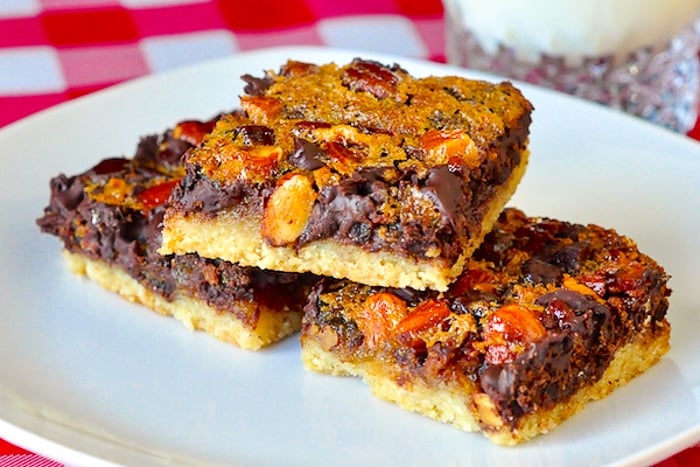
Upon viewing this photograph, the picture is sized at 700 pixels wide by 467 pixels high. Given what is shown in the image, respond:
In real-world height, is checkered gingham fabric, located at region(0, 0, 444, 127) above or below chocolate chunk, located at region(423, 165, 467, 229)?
below

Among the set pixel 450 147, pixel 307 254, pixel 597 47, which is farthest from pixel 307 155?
pixel 597 47

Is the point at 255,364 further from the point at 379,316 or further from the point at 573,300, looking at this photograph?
the point at 573,300

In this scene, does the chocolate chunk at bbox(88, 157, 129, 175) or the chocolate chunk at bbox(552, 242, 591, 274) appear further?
the chocolate chunk at bbox(88, 157, 129, 175)

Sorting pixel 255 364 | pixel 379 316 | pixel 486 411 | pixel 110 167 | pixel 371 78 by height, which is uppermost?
pixel 371 78

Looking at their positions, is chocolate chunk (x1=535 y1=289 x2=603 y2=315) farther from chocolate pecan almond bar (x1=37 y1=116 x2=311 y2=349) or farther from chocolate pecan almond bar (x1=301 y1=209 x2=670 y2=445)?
chocolate pecan almond bar (x1=37 y1=116 x2=311 y2=349)

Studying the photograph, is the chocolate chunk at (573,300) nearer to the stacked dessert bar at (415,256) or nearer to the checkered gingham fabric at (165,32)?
the stacked dessert bar at (415,256)

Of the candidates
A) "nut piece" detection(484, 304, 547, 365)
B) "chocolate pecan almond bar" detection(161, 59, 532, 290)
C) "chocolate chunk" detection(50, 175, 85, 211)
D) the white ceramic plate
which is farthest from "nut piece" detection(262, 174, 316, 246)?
"chocolate chunk" detection(50, 175, 85, 211)

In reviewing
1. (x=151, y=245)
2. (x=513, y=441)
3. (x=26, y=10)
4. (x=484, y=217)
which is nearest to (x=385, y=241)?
(x=484, y=217)
